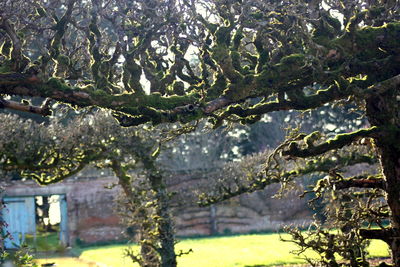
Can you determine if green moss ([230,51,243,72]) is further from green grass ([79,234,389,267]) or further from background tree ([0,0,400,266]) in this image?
green grass ([79,234,389,267])

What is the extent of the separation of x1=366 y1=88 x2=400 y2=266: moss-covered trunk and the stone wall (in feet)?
69.8

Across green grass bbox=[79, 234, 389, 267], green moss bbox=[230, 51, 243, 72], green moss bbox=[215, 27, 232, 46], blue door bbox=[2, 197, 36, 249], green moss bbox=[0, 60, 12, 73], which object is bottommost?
green grass bbox=[79, 234, 389, 267]

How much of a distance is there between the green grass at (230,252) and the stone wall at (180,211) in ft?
6.56

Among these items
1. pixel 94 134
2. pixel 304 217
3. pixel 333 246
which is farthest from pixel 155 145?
pixel 304 217

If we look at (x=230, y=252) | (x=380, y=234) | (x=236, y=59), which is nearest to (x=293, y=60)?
(x=236, y=59)

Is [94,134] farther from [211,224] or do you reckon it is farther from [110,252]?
[211,224]

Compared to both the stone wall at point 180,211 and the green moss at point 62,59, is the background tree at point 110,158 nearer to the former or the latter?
the green moss at point 62,59

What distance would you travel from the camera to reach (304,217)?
34.1m

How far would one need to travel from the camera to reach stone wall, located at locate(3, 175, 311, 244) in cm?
3166

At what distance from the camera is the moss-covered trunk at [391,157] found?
1001 cm

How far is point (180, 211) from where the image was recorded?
32938 mm

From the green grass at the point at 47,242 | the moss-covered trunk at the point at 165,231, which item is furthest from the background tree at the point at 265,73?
the green grass at the point at 47,242

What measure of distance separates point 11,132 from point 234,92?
9587 millimetres

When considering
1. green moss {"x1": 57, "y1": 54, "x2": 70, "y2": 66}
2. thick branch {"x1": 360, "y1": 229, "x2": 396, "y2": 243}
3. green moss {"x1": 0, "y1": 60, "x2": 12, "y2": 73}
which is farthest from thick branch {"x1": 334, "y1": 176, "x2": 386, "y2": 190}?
green moss {"x1": 0, "y1": 60, "x2": 12, "y2": 73}
